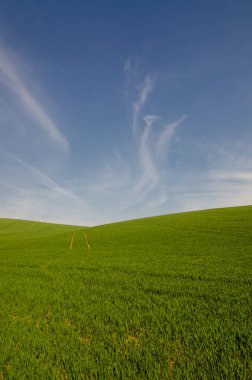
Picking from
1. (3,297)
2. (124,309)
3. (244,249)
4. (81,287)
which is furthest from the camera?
(244,249)

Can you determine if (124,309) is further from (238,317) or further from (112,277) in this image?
(112,277)

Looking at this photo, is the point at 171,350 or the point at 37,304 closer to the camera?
the point at 171,350

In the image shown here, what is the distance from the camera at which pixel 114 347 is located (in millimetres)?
5910

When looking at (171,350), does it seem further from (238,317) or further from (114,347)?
(238,317)

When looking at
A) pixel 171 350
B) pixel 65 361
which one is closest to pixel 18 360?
pixel 65 361

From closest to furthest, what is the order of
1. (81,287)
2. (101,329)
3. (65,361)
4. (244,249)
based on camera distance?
(65,361), (101,329), (81,287), (244,249)

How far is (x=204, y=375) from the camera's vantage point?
469 centimetres

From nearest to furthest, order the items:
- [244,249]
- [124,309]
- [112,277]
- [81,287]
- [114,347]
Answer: [114,347] → [124,309] → [81,287] → [112,277] → [244,249]

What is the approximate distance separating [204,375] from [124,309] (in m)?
4.06

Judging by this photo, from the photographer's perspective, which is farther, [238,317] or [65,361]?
[238,317]

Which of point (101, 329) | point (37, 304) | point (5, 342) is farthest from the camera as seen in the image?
point (37, 304)

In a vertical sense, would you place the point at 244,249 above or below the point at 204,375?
above

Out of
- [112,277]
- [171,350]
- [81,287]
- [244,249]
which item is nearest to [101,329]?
[171,350]

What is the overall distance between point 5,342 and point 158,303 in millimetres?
5061
